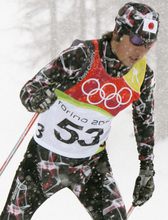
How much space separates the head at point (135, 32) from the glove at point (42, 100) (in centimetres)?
53

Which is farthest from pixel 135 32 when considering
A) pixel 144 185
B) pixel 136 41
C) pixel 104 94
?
pixel 144 185

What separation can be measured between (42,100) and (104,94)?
48 centimetres

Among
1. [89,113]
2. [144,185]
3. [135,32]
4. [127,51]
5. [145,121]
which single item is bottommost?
[144,185]

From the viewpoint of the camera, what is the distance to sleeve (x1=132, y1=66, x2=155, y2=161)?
2.78 meters

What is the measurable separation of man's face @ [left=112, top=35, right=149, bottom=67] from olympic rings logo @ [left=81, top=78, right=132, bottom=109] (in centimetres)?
18

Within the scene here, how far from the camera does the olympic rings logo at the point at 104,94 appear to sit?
252 centimetres

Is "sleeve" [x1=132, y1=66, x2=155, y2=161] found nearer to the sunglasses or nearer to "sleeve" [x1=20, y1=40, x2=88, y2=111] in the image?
the sunglasses

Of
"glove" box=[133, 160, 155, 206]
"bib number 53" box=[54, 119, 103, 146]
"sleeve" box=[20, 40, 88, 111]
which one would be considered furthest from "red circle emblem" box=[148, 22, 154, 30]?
"glove" box=[133, 160, 155, 206]

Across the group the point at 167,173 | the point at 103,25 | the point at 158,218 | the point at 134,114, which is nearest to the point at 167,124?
the point at 167,173

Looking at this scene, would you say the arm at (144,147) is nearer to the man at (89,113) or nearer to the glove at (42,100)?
the man at (89,113)

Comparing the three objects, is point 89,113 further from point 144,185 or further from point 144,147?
point 144,185

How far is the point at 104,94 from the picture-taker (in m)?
2.57

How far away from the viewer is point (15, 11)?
Result: 605 inches

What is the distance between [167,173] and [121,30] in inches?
292
